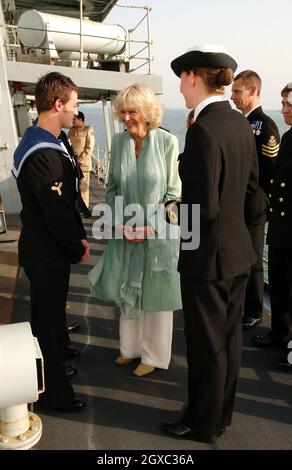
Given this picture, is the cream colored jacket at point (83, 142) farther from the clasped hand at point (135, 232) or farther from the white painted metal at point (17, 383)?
the white painted metal at point (17, 383)

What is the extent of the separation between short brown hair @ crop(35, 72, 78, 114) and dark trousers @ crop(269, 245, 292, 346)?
2.01 meters

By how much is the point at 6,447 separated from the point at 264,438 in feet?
4.70

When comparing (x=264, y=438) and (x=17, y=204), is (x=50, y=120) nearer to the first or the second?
(x=264, y=438)

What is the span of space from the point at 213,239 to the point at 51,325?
1.14 meters

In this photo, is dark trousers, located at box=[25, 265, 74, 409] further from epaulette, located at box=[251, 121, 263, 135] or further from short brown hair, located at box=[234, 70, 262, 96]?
short brown hair, located at box=[234, 70, 262, 96]

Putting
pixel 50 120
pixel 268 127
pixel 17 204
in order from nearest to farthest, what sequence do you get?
pixel 50 120 < pixel 268 127 < pixel 17 204

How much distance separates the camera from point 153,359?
3.12m

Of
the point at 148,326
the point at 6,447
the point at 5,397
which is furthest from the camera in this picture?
the point at 148,326

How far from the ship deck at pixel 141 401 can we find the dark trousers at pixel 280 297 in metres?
0.18

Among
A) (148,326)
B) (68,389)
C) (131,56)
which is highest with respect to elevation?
(131,56)

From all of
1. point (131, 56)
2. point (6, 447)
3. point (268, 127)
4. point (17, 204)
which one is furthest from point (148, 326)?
point (131, 56)

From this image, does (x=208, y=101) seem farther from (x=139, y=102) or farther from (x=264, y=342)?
(x=264, y=342)

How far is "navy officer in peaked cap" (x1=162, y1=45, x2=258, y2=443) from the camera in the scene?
1942mm

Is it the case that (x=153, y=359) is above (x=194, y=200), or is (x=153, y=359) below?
below
